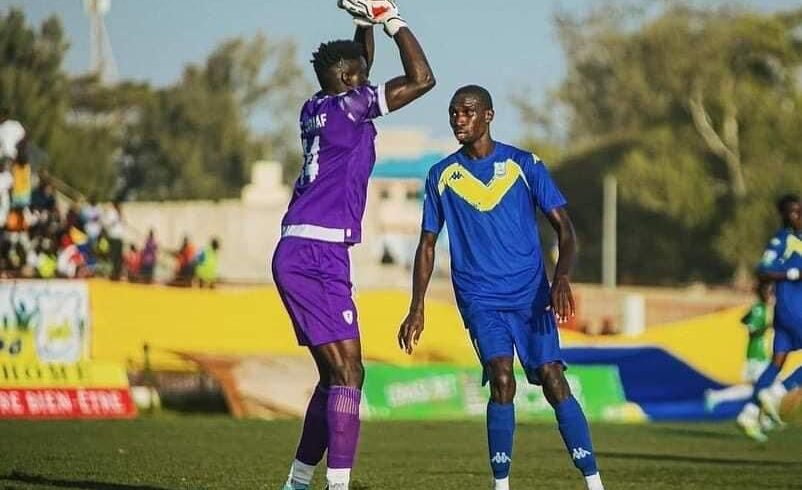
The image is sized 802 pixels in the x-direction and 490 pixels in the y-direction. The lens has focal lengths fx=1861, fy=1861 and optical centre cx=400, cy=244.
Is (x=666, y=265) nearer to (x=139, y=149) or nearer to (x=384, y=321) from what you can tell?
(x=139, y=149)

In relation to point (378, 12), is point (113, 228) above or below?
below

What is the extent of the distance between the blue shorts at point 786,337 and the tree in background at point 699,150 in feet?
153

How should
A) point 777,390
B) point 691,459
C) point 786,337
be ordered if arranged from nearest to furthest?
1. point 691,459
2. point 786,337
3. point 777,390

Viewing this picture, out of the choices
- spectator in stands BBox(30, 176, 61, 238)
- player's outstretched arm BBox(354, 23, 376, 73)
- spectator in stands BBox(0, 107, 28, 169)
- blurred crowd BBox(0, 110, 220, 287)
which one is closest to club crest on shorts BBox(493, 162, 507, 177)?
player's outstretched arm BBox(354, 23, 376, 73)

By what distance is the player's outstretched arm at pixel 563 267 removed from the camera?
35.7 feet

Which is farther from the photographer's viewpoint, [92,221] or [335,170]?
[92,221]

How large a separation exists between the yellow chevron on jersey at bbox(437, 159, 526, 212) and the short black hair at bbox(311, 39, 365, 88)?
110 cm

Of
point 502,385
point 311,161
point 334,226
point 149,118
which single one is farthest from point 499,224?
point 149,118

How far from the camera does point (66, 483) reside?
41.1ft

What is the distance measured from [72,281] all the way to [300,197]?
42.4ft

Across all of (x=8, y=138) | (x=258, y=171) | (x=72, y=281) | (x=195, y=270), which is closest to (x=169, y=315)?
(x=72, y=281)

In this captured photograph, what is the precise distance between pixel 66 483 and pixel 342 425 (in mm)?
2818

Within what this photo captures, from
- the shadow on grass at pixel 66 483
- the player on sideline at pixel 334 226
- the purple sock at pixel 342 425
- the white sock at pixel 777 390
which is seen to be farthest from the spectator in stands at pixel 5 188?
the purple sock at pixel 342 425

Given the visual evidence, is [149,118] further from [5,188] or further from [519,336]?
[519,336]
